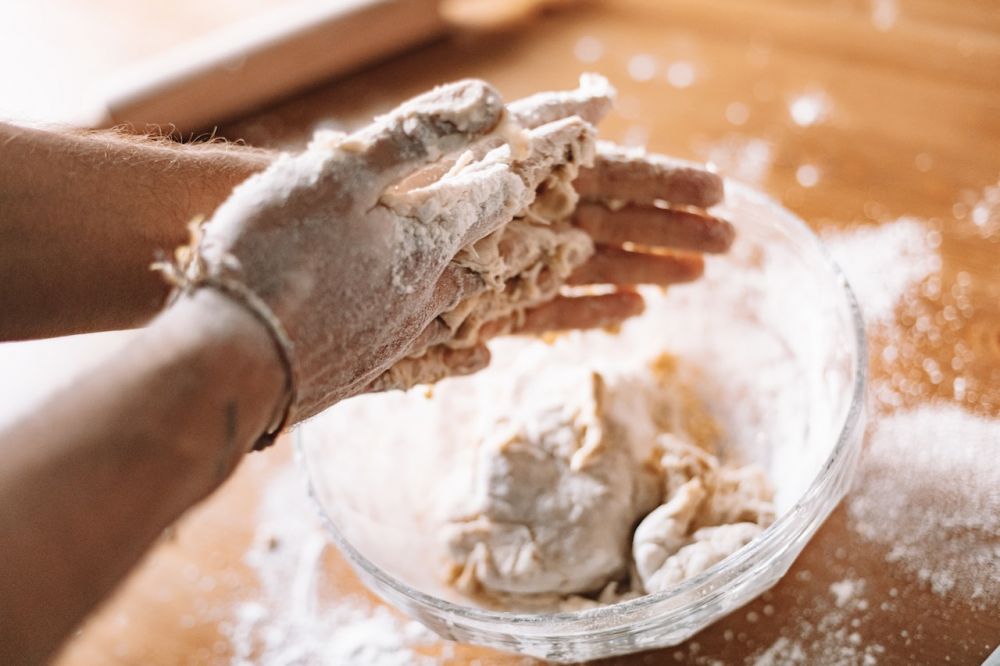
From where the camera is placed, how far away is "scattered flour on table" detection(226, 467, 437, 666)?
0.91 m

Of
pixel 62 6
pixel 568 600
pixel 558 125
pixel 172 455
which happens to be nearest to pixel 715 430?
pixel 568 600

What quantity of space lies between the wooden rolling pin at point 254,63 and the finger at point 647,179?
666 millimetres

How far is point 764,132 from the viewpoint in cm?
126

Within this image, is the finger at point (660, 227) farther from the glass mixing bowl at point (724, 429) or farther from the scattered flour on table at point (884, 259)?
the scattered flour on table at point (884, 259)

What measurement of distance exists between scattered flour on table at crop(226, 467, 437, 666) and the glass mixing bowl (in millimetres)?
59

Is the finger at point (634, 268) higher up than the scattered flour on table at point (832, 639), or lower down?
higher up

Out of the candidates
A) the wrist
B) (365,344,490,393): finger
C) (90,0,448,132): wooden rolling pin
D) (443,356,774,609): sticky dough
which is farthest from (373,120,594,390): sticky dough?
(90,0,448,132): wooden rolling pin

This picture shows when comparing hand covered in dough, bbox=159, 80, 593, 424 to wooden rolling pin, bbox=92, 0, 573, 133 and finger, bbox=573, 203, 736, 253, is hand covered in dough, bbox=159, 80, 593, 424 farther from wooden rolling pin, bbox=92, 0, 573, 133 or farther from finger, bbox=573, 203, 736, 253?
wooden rolling pin, bbox=92, 0, 573, 133

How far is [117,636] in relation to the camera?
974 millimetres

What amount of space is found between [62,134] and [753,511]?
73 cm

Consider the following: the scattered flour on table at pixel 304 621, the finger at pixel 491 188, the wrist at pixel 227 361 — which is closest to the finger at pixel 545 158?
the finger at pixel 491 188

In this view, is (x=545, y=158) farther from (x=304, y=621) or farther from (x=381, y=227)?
(x=304, y=621)

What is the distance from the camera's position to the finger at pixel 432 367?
2.78 ft

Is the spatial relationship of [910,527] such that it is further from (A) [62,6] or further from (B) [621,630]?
(A) [62,6]
